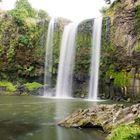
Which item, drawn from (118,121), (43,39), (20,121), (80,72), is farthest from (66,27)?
(118,121)

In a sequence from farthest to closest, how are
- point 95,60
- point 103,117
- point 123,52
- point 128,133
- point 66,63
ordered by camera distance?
point 66,63, point 95,60, point 123,52, point 103,117, point 128,133

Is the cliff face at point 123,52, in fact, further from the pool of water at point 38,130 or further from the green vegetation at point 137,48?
the pool of water at point 38,130

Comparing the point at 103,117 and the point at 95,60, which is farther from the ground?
the point at 95,60

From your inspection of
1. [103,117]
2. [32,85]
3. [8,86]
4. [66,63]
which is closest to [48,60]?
[66,63]

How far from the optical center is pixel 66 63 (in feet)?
147

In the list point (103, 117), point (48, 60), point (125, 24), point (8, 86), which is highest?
point (125, 24)

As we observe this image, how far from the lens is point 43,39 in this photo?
49.6m

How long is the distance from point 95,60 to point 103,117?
24.9 metres

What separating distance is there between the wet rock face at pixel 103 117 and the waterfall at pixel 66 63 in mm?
24223

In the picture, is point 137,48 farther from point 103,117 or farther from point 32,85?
point 103,117

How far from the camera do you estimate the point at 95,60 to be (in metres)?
42.2

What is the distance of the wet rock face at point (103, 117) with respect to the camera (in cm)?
1656

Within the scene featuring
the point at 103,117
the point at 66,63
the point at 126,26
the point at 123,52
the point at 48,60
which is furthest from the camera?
the point at 48,60

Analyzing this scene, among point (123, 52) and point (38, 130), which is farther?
point (123, 52)
